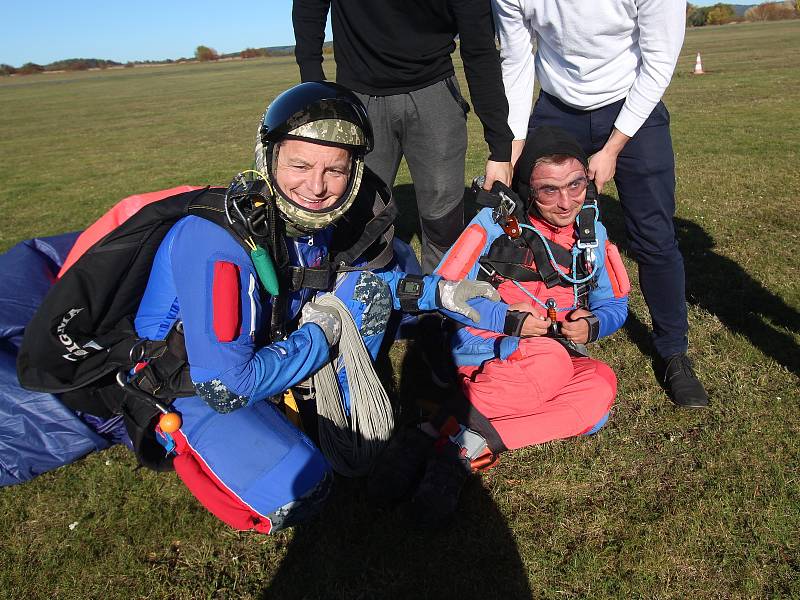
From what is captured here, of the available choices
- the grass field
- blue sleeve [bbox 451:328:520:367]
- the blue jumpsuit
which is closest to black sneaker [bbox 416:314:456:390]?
blue sleeve [bbox 451:328:520:367]

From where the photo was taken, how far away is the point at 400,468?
339 cm

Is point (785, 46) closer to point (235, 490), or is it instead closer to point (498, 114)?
point (498, 114)

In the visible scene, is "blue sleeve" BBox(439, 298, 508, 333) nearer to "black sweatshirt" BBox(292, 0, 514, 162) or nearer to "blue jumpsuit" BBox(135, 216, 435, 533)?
"blue jumpsuit" BBox(135, 216, 435, 533)

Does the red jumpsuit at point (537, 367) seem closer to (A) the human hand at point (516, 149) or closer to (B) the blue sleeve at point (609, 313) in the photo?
(B) the blue sleeve at point (609, 313)

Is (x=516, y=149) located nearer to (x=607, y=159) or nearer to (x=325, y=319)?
(x=607, y=159)

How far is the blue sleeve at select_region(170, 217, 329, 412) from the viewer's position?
9.32 ft

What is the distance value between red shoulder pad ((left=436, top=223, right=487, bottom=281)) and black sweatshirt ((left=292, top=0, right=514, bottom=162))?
1.78ft

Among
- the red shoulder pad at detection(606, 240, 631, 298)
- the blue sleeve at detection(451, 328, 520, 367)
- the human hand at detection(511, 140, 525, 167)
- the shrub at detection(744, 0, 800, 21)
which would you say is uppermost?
the shrub at detection(744, 0, 800, 21)

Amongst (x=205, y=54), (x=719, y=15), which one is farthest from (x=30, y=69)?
(x=719, y=15)

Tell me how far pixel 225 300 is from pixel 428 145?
217cm

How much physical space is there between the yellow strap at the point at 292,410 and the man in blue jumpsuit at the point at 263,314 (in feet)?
0.81

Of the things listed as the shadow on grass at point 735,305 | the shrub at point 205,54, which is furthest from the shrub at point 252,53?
the shadow on grass at point 735,305

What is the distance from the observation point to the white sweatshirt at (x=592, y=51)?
11.5 ft

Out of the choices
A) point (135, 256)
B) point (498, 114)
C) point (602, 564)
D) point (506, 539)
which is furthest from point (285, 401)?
point (498, 114)
